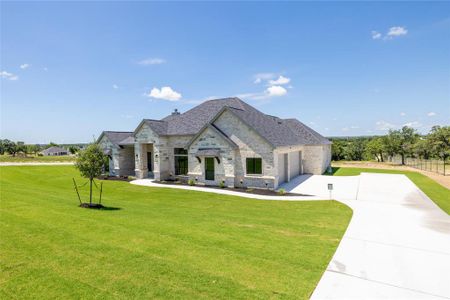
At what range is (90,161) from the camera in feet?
42.0

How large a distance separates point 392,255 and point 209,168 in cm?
1625

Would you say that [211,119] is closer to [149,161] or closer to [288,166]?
[288,166]

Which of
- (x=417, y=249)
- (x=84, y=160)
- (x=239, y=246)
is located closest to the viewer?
(x=239, y=246)

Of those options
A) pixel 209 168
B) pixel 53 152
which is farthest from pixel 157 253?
pixel 53 152

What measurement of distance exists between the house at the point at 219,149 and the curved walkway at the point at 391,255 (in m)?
8.03

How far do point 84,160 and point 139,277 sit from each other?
9631 mm

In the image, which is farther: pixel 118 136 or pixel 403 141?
pixel 403 141

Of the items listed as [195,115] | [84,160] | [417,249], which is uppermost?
[195,115]

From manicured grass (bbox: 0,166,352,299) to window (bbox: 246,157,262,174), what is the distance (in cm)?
867

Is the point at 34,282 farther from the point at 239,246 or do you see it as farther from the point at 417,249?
the point at 417,249

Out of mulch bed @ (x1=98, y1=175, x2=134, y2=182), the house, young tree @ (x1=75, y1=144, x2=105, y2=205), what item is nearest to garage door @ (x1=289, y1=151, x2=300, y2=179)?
Result: the house

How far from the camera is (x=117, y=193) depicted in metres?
18.7

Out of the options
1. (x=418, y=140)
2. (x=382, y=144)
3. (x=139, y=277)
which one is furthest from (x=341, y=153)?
(x=139, y=277)

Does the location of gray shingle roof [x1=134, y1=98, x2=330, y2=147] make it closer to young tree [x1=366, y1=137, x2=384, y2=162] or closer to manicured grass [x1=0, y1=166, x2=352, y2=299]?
manicured grass [x1=0, y1=166, x2=352, y2=299]
